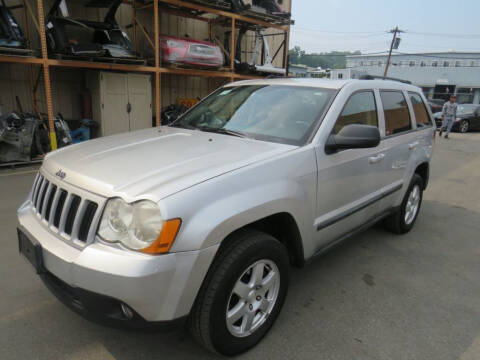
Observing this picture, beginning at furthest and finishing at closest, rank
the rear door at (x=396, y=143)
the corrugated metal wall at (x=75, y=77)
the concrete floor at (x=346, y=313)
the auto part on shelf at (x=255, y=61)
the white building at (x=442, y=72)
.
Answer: the white building at (x=442, y=72) → the auto part on shelf at (x=255, y=61) → the corrugated metal wall at (x=75, y=77) → the rear door at (x=396, y=143) → the concrete floor at (x=346, y=313)

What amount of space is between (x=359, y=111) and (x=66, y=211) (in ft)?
8.11

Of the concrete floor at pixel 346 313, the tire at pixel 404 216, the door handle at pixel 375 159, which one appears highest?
the door handle at pixel 375 159

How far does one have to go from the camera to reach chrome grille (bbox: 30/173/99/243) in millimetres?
1918

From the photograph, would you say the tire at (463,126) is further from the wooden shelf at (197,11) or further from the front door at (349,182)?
the front door at (349,182)

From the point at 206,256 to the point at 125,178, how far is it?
Answer: 63 cm

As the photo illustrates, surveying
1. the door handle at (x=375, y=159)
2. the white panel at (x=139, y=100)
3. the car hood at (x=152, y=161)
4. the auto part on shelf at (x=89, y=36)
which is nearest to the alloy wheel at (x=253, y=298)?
the car hood at (x=152, y=161)

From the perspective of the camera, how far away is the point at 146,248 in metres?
1.75

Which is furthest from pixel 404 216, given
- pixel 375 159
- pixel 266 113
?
pixel 266 113

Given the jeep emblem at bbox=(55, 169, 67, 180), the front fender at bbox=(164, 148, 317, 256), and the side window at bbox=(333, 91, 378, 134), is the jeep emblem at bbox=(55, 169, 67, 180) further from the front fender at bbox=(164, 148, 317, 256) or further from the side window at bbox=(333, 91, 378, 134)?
the side window at bbox=(333, 91, 378, 134)

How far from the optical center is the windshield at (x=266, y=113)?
2.78m

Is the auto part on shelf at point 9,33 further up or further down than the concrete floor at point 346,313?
further up

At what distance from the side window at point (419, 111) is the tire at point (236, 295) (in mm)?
2874

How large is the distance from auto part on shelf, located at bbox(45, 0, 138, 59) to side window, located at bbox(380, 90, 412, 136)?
6028mm

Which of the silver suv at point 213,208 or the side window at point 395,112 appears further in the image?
the side window at point 395,112
